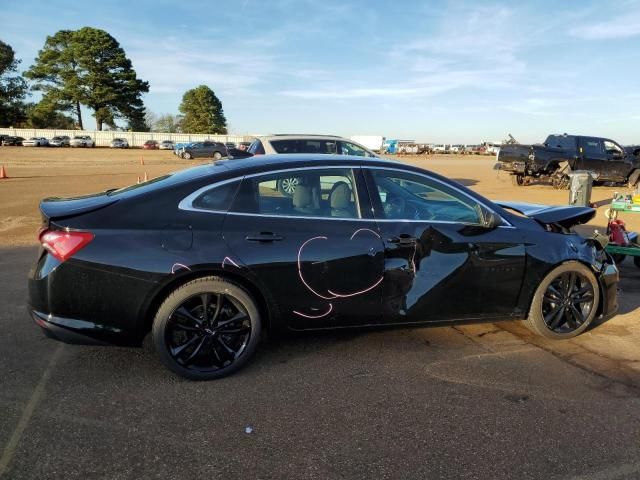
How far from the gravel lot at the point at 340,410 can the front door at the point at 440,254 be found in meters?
0.40

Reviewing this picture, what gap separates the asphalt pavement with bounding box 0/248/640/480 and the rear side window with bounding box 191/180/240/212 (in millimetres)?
1211

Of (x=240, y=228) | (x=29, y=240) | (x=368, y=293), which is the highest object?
(x=240, y=228)

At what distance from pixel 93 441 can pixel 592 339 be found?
399 centimetres

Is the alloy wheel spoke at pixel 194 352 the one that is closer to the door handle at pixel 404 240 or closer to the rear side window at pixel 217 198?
the rear side window at pixel 217 198

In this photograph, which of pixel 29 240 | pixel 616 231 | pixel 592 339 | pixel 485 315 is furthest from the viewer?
pixel 29 240

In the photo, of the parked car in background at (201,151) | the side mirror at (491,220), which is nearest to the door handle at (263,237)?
the side mirror at (491,220)

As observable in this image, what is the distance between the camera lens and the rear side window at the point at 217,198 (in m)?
3.54

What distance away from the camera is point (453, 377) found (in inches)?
144

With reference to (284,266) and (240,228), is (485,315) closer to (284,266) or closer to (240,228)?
(284,266)

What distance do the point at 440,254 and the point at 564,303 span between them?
4.21 feet

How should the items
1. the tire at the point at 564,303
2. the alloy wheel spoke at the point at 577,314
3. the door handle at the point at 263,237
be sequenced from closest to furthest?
the door handle at the point at 263,237 → the tire at the point at 564,303 → the alloy wheel spoke at the point at 577,314


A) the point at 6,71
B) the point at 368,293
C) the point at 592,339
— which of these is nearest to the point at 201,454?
the point at 368,293

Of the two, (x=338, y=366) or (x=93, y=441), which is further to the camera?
(x=338, y=366)

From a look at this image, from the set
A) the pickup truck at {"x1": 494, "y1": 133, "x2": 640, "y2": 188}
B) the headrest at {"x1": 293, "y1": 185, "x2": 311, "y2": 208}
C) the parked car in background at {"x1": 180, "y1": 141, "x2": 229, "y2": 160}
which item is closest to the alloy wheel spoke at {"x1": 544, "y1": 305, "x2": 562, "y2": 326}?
the headrest at {"x1": 293, "y1": 185, "x2": 311, "y2": 208}
